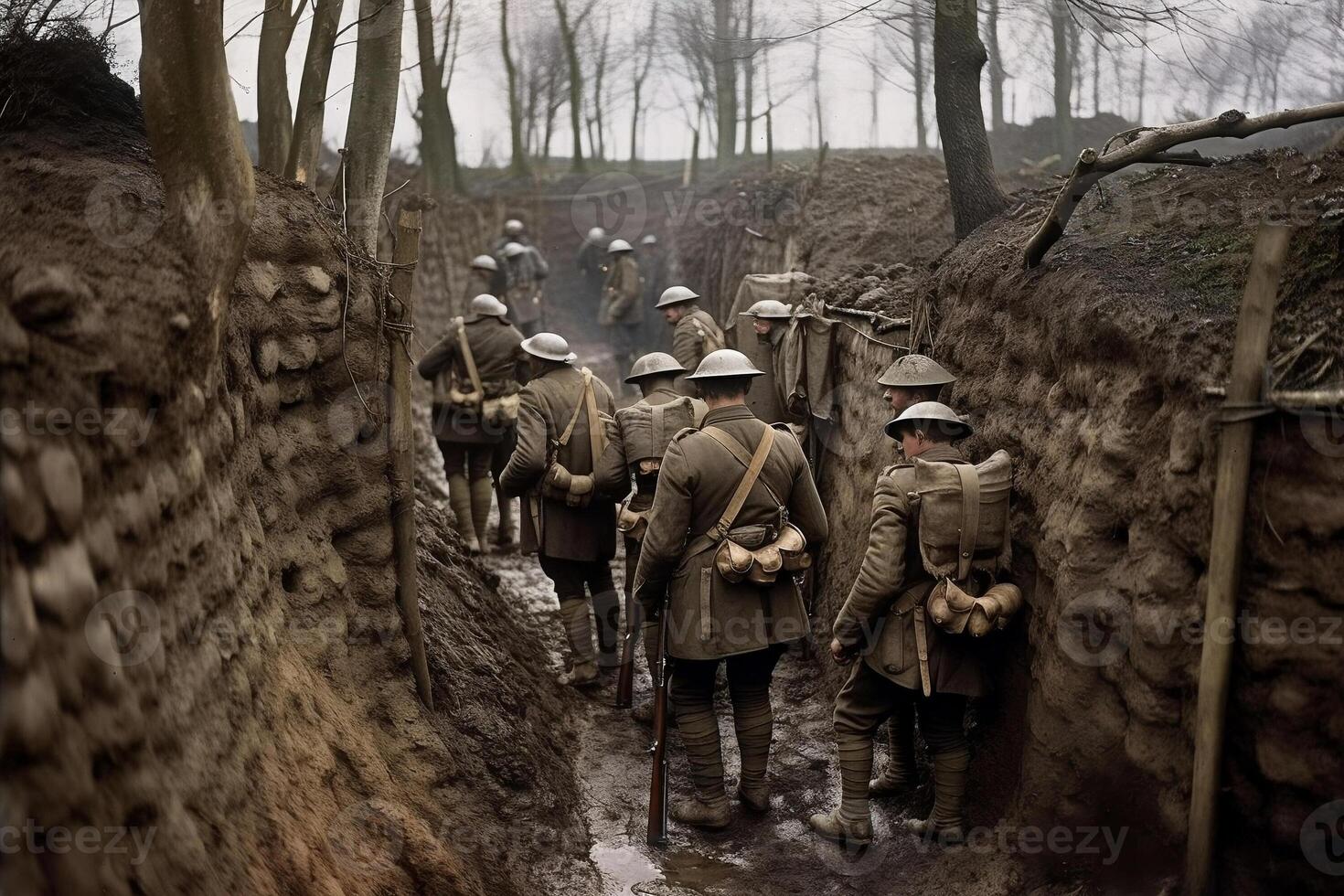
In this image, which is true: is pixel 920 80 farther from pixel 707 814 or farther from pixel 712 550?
pixel 707 814

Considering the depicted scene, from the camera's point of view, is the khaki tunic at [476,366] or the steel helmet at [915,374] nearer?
the steel helmet at [915,374]

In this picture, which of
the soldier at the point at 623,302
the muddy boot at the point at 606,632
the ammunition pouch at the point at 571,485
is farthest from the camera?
the soldier at the point at 623,302

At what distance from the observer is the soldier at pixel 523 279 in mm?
17594

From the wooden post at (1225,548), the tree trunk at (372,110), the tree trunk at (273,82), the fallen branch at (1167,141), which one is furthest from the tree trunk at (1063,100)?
the wooden post at (1225,548)

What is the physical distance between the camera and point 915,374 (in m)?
5.67

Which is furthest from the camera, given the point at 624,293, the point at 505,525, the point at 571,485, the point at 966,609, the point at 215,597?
the point at 624,293

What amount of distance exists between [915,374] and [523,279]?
1303cm

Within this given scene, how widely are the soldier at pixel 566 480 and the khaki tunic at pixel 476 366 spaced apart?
218 cm

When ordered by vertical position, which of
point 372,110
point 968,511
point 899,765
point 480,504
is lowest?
point 899,765

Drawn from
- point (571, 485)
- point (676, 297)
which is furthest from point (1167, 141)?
point (676, 297)

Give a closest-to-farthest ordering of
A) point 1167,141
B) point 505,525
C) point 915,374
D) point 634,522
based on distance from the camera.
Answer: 1. point 1167,141
2. point 915,374
3. point 634,522
4. point 505,525

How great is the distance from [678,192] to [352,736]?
67.6 ft

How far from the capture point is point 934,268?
7.80 m

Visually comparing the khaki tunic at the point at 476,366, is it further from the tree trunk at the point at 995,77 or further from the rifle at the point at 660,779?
the tree trunk at the point at 995,77
